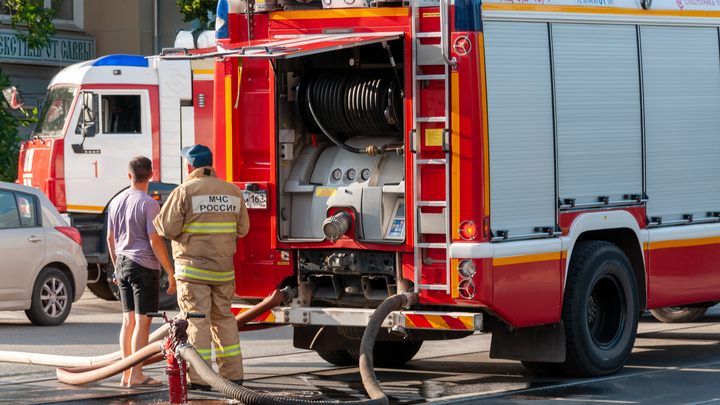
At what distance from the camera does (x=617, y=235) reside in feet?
29.5

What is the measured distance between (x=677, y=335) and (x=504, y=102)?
494 centimetres

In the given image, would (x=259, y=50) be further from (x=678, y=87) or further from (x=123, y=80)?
(x=123, y=80)

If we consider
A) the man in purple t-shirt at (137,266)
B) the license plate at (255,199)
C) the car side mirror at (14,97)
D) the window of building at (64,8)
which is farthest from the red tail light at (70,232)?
the window of building at (64,8)

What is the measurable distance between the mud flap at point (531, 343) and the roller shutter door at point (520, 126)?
84 centimetres

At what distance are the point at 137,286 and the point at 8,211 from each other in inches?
179

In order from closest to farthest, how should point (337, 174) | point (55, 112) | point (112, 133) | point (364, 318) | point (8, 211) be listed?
point (364, 318)
point (337, 174)
point (8, 211)
point (112, 133)
point (55, 112)

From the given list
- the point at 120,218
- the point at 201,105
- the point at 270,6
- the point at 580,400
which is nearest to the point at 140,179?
the point at 120,218

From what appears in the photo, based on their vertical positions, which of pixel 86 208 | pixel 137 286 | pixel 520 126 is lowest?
pixel 137 286

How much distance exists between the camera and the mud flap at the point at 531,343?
830 cm

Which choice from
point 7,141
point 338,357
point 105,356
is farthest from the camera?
point 7,141

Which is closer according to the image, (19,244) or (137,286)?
(137,286)

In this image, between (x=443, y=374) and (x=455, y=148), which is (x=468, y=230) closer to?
(x=455, y=148)

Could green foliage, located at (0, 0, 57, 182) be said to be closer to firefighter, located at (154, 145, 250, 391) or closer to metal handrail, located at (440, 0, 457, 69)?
firefighter, located at (154, 145, 250, 391)

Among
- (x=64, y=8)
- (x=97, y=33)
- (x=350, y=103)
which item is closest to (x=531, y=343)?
(x=350, y=103)
